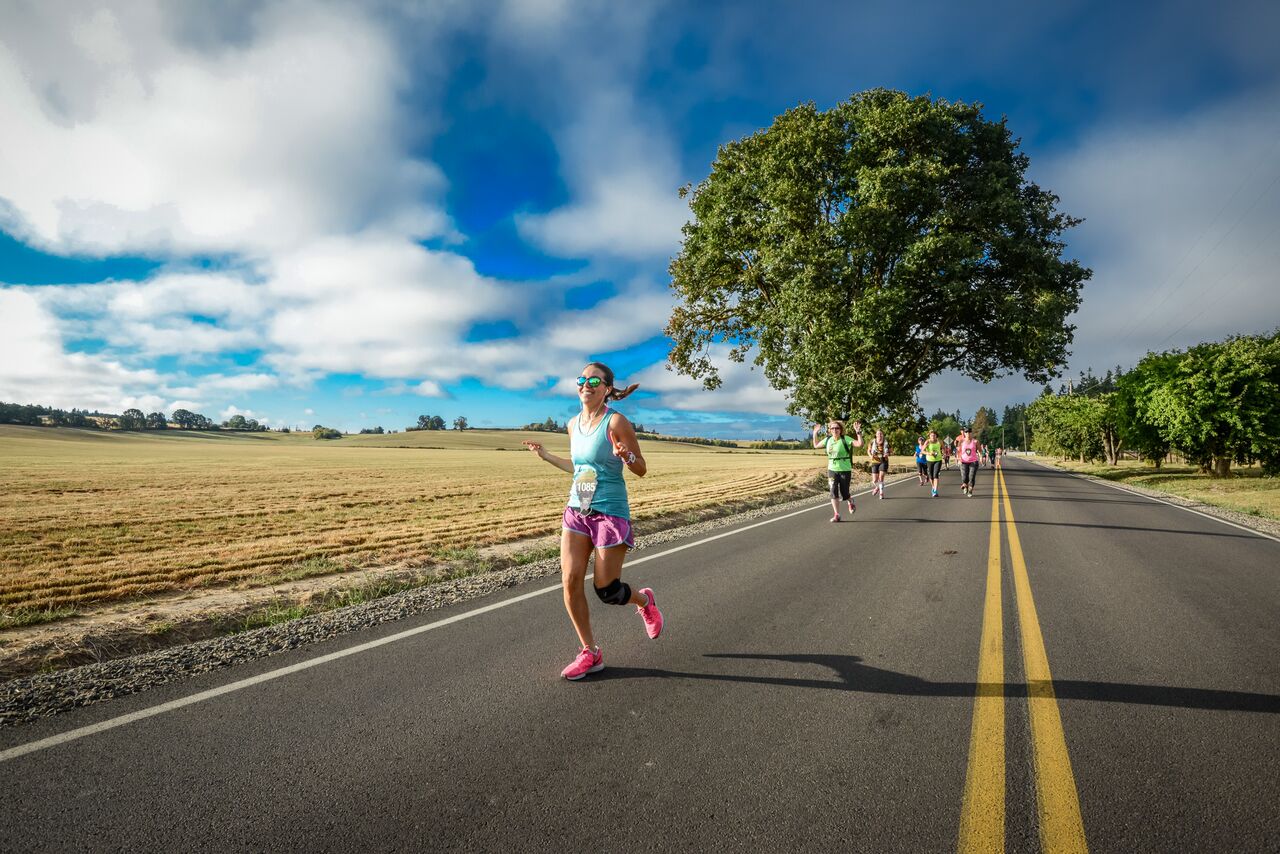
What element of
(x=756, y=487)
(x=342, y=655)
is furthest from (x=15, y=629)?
(x=756, y=487)

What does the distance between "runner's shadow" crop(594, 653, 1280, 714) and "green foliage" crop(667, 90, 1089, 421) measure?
52.7ft

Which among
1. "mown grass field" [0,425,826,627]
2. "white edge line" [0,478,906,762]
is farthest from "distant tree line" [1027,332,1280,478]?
A: "white edge line" [0,478,906,762]

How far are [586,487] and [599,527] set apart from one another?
0.96ft

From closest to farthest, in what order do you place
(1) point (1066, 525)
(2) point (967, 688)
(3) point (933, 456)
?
(2) point (967, 688) < (1) point (1066, 525) < (3) point (933, 456)

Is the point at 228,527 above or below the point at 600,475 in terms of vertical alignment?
below

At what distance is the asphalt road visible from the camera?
7.61 ft

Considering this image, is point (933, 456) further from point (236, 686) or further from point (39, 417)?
point (39, 417)

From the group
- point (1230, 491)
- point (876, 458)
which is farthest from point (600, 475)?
point (1230, 491)

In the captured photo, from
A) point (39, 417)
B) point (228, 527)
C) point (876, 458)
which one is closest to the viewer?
point (228, 527)

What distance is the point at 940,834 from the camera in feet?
7.27

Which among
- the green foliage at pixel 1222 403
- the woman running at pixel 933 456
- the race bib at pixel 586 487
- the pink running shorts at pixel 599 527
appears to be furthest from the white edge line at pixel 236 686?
the green foliage at pixel 1222 403

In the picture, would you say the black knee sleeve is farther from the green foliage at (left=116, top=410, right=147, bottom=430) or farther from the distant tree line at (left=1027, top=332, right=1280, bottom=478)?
the green foliage at (left=116, top=410, right=147, bottom=430)

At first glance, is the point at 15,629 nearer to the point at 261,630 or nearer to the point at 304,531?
the point at 261,630

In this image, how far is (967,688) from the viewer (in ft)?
11.6
